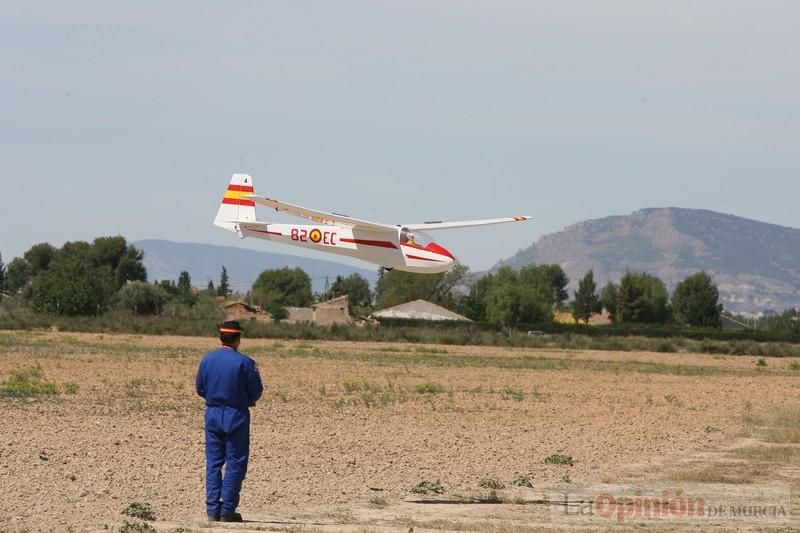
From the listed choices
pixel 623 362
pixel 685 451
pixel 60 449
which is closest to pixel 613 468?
pixel 685 451

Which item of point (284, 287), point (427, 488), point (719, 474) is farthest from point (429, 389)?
point (284, 287)

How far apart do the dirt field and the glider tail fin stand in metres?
4.25

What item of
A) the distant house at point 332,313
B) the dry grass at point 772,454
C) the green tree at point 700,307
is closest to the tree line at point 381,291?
the green tree at point 700,307

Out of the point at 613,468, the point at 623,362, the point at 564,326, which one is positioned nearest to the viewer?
the point at 613,468

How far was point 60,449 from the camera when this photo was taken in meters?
18.7

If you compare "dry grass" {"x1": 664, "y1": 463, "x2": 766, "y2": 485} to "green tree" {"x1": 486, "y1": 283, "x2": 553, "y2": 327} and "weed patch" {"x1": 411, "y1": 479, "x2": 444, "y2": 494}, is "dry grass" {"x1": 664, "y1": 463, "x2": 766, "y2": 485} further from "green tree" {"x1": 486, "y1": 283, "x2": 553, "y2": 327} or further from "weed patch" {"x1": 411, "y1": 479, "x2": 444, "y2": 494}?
"green tree" {"x1": 486, "y1": 283, "x2": 553, "y2": 327}

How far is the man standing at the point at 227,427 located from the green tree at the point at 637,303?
152 metres

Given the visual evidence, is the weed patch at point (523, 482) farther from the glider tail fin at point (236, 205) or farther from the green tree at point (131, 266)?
the green tree at point (131, 266)

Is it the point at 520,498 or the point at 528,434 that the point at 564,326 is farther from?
the point at 520,498

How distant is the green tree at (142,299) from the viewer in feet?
353

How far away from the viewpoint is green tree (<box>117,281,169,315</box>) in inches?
4237

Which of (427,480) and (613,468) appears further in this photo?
(613,468)

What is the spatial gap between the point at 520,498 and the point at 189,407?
1216cm

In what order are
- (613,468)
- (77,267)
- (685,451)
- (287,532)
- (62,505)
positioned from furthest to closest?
(77,267) → (685,451) → (613,468) → (62,505) → (287,532)
